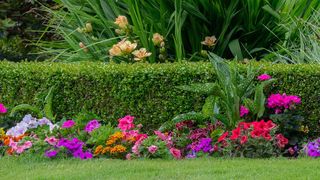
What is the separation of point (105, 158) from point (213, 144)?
102 cm

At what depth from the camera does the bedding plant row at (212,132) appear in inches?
240

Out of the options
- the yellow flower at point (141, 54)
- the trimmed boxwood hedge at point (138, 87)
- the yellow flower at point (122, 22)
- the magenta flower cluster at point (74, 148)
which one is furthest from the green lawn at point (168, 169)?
the yellow flower at point (122, 22)

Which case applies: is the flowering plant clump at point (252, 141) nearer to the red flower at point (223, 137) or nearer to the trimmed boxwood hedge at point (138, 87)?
the red flower at point (223, 137)

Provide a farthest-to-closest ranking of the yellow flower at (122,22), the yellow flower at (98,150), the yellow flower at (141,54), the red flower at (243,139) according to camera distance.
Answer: the yellow flower at (122,22), the yellow flower at (141,54), the yellow flower at (98,150), the red flower at (243,139)

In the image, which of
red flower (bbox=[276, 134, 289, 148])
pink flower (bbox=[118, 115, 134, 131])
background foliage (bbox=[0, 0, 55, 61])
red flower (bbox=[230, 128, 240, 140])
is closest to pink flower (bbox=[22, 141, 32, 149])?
pink flower (bbox=[118, 115, 134, 131])

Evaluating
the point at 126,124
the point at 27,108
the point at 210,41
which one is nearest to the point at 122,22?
the point at 210,41

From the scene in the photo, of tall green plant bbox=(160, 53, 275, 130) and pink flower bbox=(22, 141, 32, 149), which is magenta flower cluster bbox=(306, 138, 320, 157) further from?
pink flower bbox=(22, 141, 32, 149)

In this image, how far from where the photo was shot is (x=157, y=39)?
809 cm

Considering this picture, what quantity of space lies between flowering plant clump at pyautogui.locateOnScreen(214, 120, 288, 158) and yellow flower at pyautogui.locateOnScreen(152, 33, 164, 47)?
225 cm

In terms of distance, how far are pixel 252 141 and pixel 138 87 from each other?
157 cm

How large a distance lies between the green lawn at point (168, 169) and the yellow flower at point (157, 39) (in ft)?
8.09

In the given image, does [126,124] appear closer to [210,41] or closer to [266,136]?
[266,136]

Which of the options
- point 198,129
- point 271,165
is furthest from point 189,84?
Result: point 271,165

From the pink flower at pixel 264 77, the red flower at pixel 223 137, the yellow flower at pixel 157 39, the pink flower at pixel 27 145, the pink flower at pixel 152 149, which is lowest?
the pink flower at pixel 27 145
